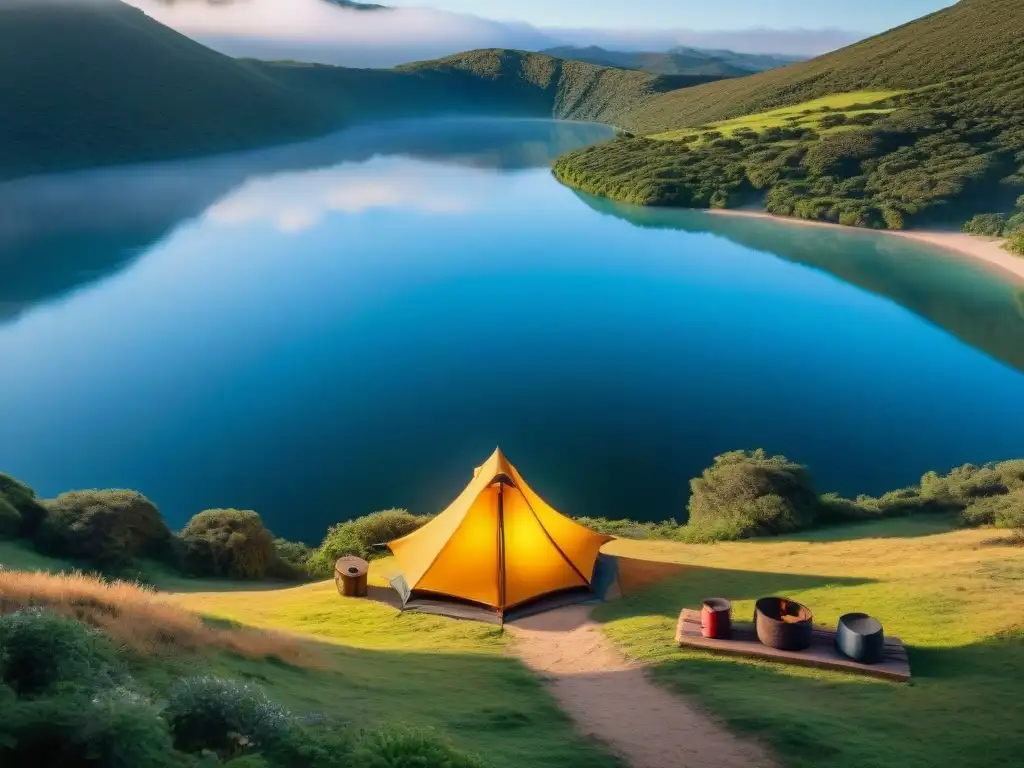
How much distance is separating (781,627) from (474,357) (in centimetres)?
2693

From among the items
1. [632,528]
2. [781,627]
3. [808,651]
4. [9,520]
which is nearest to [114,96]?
[9,520]

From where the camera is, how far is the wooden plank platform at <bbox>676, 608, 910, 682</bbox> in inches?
365

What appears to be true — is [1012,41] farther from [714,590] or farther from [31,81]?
[31,81]

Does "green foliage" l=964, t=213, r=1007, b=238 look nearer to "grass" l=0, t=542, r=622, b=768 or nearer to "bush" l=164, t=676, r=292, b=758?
"grass" l=0, t=542, r=622, b=768

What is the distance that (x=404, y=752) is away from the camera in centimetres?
580

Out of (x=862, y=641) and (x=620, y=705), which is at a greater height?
(x=862, y=641)

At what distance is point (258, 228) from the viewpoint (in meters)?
68.9

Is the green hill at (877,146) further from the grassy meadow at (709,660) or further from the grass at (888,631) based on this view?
the grassy meadow at (709,660)

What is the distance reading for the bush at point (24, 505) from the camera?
15688 millimetres

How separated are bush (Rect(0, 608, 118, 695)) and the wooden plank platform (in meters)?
7.25

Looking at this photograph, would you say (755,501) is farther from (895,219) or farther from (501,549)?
(895,219)

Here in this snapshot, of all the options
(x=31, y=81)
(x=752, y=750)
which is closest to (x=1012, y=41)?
(x=752, y=750)

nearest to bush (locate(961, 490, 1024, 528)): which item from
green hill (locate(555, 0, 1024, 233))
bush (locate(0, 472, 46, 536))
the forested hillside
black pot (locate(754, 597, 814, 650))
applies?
black pot (locate(754, 597, 814, 650))

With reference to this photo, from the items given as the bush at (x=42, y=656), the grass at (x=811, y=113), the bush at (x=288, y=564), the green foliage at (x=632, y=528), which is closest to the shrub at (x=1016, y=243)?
the grass at (x=811, y=113)
